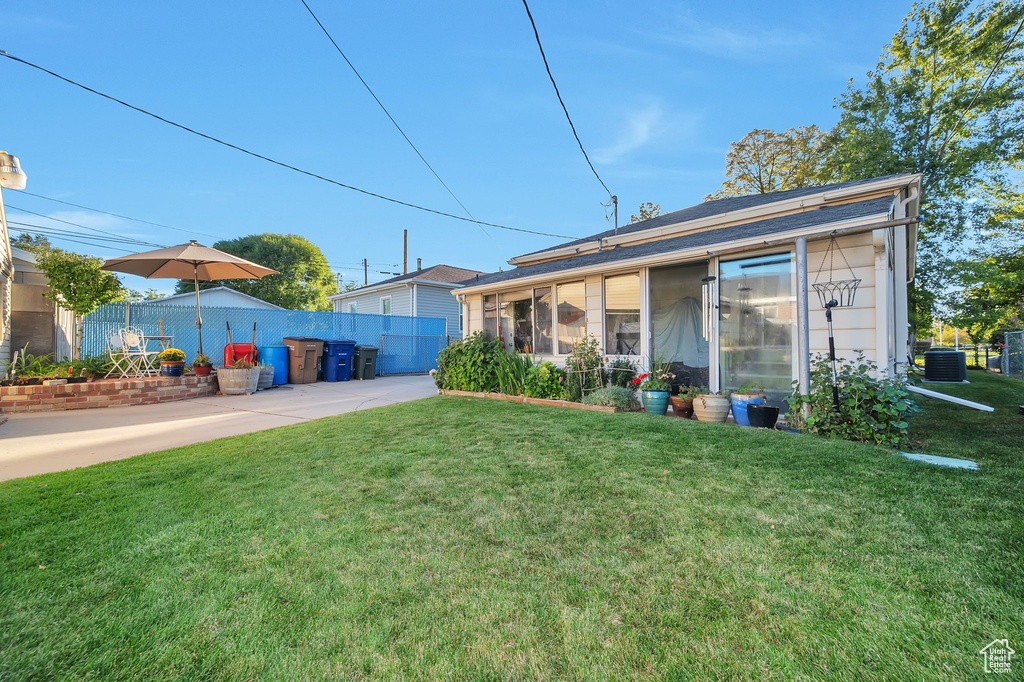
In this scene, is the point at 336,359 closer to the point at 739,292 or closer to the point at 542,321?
the point at 542,321

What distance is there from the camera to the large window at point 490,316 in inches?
357

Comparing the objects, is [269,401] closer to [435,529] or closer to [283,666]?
[435,529]

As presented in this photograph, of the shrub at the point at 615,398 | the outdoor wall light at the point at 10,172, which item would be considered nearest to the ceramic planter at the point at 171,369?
the outdoor wall light at the point at 10,172

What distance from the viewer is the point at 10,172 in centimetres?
681

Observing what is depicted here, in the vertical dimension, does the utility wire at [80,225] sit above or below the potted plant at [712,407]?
above

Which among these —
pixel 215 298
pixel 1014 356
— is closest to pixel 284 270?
pixel 215 298

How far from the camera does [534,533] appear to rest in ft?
7.47

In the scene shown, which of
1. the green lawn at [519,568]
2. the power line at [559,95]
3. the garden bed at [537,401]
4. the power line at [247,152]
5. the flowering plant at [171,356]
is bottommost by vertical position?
the green lawn at [519,568]

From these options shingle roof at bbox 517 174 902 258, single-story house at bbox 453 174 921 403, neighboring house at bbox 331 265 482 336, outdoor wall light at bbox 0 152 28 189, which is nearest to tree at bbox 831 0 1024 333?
shingle roof at bbox 517 174 902 258

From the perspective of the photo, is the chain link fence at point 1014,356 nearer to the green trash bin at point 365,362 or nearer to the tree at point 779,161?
the tree at point 779,161

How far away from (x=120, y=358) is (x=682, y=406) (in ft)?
34.8

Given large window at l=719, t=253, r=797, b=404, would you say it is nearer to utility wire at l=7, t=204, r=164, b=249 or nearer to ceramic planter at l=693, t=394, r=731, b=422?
ceramic planter at l=693, t=394, r=731, b=422

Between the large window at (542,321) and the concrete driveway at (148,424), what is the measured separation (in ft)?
9.07

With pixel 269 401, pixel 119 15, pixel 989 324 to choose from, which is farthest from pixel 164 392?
pixel 989 324
